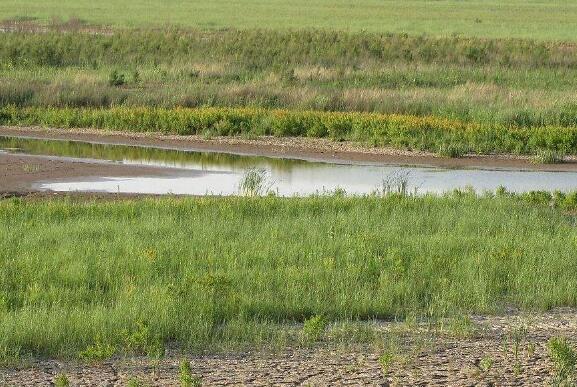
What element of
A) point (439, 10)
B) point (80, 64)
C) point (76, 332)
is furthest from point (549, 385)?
point (439, 10)

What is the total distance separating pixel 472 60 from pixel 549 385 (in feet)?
128

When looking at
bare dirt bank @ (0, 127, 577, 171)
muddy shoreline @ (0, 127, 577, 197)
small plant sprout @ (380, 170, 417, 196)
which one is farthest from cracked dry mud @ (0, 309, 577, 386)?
bare dirt bank @ (0, 127, 577, 171)

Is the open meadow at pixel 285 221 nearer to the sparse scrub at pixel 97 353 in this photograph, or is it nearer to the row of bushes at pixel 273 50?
the sparse scrub at pixel 97 353

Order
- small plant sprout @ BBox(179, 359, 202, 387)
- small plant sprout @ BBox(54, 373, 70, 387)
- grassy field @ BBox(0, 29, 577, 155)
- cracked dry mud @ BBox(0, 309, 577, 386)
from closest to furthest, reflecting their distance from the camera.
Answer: small plant sprout @ BBox(179, 359, 202, 387)
small plant sprout @ BBox(54, 373, 70, 387)
cracked dry mud @ BBox(0, 309, 577, 386)
grassy field @ BBox(0, 29, 577, 155)

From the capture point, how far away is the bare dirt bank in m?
27.7

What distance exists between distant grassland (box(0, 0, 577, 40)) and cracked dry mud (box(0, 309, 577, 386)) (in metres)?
57.7

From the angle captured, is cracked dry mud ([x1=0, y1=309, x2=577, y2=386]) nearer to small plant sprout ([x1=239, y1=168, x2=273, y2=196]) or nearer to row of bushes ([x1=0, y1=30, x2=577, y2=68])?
small plant sprout ([x1=239, y1=168, x2=273, y2=196])

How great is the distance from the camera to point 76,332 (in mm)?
10844

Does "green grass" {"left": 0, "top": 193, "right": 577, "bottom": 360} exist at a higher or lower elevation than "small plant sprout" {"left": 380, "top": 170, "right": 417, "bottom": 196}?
lower

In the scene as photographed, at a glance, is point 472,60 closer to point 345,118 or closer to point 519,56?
point 519,56

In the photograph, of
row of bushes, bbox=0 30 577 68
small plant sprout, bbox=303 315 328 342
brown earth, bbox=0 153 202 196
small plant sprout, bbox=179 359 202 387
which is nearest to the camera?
small plant sprout, bbox=179 359 202 387

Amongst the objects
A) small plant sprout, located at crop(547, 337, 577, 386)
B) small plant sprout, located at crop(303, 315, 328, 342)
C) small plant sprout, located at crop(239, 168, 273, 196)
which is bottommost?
small plant sprout, located at crop(547, 337, 577, 386)

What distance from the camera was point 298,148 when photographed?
96.3 ft

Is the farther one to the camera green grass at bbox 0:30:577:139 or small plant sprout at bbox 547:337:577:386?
green grass at bbox 0:30:577:139
